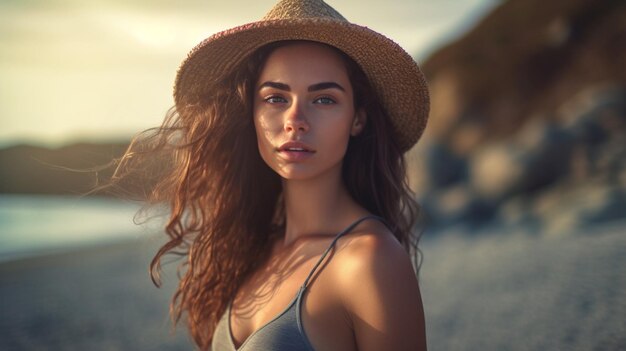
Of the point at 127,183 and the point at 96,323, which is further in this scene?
the point at 96,323

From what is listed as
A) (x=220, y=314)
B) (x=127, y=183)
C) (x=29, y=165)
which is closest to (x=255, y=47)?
(x=127, y=183)

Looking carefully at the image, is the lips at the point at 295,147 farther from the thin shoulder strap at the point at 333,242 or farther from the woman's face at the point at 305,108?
the thin shoulder strap at the point at 333,242

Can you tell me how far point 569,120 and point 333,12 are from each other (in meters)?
11.9

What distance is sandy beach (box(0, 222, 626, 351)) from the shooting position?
4.87 metres

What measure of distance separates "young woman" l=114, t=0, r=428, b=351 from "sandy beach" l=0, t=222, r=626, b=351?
238cm

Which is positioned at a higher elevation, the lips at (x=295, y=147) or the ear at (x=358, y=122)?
the ear at (x=358, y=122)

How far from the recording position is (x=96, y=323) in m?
6.76

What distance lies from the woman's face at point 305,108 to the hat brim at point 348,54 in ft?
0.25

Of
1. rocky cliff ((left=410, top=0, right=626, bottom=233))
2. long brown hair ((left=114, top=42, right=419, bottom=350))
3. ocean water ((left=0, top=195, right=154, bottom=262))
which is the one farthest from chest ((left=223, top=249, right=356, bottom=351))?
ocean water ((left=0, top=195, right=154, bottom=262))

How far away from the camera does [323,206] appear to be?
2572mm

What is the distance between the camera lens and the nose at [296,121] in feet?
7.62

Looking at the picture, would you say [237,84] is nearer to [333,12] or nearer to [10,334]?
[333,12]

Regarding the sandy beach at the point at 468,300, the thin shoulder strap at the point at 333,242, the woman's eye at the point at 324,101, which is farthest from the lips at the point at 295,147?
the sandy beach at the point at 468,300

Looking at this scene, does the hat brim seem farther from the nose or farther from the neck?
the neck
